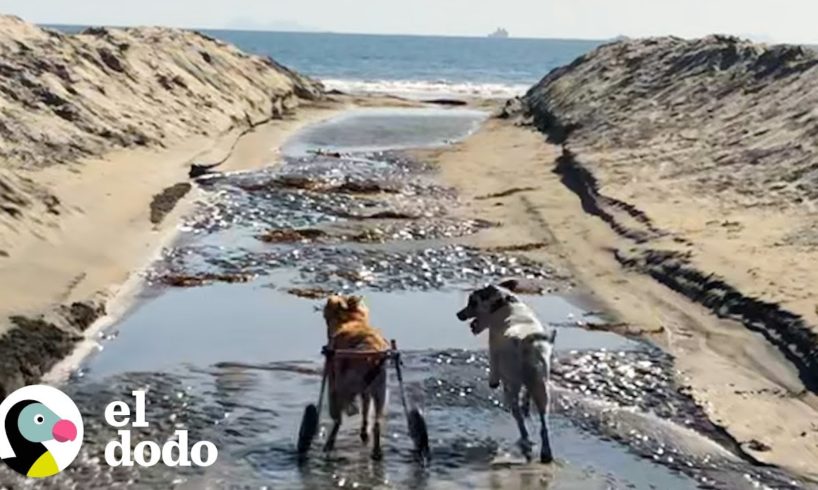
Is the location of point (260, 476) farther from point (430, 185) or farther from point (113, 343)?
point (430, 185)

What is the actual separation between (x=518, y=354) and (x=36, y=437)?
3.96 m

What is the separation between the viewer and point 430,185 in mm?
28234

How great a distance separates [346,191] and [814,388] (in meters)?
14.9

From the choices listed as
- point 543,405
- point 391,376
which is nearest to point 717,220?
point 391,376

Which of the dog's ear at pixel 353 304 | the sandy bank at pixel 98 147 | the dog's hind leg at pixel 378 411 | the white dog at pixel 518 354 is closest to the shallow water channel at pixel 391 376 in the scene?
the dog's hind leg at pixel 378 411

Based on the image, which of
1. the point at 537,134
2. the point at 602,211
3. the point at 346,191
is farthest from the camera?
the point at 537,134

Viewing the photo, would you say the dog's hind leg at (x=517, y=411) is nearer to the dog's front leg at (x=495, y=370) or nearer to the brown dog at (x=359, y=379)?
the dog's front leg at (x=495, y=370)

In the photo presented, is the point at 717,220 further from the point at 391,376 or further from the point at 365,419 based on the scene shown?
the point at 365,419

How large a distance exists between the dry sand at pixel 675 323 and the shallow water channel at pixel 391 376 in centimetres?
37

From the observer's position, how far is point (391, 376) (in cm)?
1328

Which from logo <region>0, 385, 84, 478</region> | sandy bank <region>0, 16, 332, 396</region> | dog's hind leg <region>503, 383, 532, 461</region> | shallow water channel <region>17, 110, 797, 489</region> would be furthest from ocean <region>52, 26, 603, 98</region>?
logo <region>0, 385, 84, 478</region>

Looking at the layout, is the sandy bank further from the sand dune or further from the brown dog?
the sand dune

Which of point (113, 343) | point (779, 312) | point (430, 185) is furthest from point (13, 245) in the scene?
point (430, 185)

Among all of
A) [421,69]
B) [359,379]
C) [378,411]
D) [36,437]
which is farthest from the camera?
[421,69]
